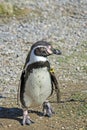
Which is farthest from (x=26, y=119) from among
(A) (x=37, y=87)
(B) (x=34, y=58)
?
(B) (x=34, y=58)

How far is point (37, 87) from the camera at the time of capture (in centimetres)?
745

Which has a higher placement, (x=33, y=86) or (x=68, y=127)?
(x=33, y=86)

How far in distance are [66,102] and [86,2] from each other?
1028cm

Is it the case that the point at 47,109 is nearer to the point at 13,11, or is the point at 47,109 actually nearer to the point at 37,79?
the point at 37,79

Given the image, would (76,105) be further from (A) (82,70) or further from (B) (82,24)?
(B) (82,24)

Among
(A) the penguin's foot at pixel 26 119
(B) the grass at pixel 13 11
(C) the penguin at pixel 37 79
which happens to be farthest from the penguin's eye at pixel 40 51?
(B) the grass at pixel 13 11

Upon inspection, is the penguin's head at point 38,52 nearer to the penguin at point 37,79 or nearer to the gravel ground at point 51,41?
the penguin at point 37,79

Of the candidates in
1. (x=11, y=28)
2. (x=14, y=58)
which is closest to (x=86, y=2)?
(x=11, y=28)

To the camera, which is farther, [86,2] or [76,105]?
[86,2]

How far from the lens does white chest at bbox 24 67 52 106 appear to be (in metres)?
7.33

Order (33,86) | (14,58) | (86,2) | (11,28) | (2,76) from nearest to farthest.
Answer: (33,86), (2,76), (14,58), (11,28), (86,2)

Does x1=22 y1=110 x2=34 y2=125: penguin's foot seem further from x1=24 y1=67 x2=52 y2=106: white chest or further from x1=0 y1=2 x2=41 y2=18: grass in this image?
x1=0 y1=2 x2=41 y2=18: grass

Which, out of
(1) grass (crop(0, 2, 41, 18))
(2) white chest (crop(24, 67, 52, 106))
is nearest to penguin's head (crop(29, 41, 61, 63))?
(2) white chest (crop(24, 67, 52, 106))

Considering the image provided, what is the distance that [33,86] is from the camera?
24.4 feet
